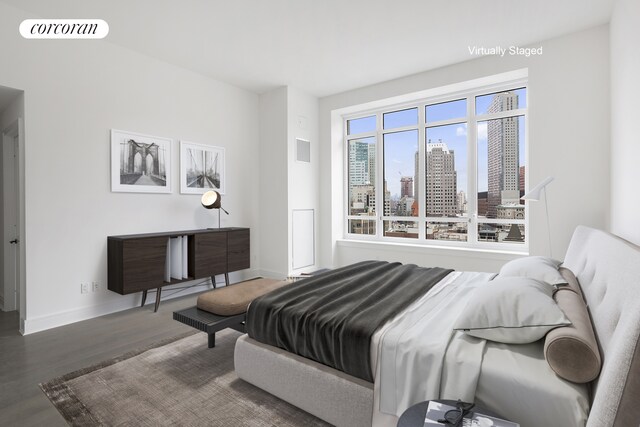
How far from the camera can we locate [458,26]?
133 inches

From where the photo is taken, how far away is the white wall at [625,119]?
7.38ft

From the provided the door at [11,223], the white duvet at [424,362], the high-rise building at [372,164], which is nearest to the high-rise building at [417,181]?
the high-rise building at [372,164]

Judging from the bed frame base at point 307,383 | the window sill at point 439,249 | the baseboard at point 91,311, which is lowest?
Answer: the baseboard at point 91,311

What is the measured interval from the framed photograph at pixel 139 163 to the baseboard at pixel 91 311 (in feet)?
4.20

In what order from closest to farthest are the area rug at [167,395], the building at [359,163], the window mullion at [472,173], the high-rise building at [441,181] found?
the area rug at [167,395]
the window mullion at [472,173]
the high-rise building at [441,181]
the building at [359,163]

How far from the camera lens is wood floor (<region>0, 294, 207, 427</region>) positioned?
6.36ft

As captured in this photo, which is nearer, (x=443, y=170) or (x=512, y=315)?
(x=512, y=315)

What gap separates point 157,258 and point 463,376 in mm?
3338

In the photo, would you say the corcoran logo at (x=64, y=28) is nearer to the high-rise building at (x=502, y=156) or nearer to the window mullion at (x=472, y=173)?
the window mullion at (x=472, y=173)

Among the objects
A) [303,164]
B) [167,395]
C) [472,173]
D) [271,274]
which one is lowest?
[167,395]

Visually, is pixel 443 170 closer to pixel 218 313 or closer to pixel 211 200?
pixel 211 200

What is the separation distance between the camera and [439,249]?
4.55 m

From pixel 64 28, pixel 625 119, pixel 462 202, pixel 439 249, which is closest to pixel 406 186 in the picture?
pixel 462 202

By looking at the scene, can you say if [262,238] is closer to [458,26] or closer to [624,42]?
[458,26]
